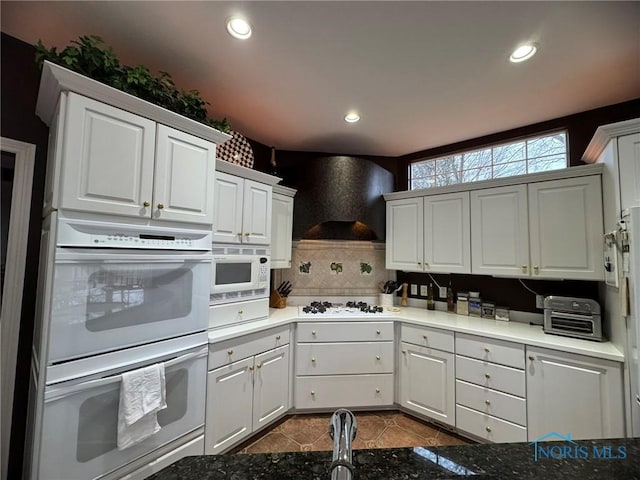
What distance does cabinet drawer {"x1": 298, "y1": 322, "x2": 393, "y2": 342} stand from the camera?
8.52 ft

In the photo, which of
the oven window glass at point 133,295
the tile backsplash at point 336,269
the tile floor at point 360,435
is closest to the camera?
the oven window glass at point 133,295

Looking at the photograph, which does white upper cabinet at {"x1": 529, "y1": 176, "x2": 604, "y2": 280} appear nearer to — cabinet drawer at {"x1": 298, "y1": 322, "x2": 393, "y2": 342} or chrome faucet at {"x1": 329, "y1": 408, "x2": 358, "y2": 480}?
cabinet drawer at {"x1": 298, "y1": 322, "x2": 393, "y2": 342}

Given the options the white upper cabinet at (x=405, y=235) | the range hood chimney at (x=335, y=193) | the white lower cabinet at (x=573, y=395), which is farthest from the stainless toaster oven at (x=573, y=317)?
the range hood chimney at (x=335, y=193)

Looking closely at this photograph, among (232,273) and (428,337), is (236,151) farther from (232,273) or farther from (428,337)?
(428,337)

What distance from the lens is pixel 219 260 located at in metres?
2.11

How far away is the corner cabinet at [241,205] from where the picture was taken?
83.0 inches

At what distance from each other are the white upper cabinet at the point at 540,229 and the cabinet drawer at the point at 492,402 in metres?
0.99

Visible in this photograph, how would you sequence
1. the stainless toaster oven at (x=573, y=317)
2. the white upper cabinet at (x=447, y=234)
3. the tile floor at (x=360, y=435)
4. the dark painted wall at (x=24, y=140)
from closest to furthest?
1. the dark painted wall at (x=24, y=140)
2. the stainless toaster oven at (x=573, y=317)
3. the tile floor at (x=360, y=435)
4. the white upper cabinet at (x=447, y=234)

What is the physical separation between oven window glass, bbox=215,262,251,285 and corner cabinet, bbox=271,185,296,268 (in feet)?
1.46

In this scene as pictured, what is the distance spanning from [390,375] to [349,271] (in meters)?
1.19

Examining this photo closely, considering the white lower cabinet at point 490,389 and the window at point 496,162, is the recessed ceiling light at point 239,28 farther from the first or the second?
the white lower cabinet at point 490,389

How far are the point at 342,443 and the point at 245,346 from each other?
1684 mm

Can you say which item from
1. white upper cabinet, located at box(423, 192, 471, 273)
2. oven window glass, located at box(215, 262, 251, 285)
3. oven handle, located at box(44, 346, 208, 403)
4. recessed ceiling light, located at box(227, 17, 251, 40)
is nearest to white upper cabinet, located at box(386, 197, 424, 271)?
white upper cabinet, located at box(423, 192, 471, 273)

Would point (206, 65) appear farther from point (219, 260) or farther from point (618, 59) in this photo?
point (618, 59)
